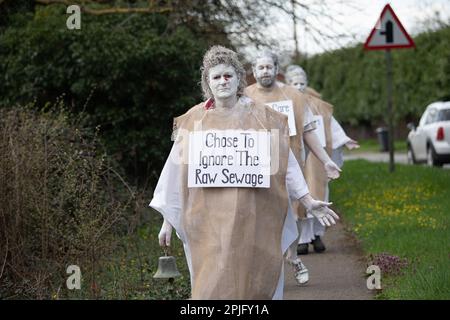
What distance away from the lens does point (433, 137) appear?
25219 mm

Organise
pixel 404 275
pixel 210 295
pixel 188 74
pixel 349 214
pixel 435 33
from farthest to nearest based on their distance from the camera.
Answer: pixel 435 33, pixel 188 74, pixel 349 214, pixel 404 275, pixel 210 295

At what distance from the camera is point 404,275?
29.6 ft

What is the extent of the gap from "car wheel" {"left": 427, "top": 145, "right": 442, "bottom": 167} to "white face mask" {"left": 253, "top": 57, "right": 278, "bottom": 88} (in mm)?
15469

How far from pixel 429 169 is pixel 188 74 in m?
6.46

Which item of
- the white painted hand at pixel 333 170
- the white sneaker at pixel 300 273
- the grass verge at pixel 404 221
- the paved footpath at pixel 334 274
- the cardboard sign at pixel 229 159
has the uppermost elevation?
the cardboard sign at pixel 229 159

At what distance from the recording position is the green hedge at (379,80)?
114 feet

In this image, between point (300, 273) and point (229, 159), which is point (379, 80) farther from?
point (229, 159)

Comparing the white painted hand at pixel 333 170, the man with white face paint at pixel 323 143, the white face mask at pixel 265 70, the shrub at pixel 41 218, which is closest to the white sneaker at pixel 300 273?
the white painted hand at pixel 333 170

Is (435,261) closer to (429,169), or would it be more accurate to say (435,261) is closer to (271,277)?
(271,277)

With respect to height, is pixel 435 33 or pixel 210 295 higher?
pixel 435 33

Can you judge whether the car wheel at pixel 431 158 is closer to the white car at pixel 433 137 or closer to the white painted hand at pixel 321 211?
the white car at pixel 433 137

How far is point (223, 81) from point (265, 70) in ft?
12.1
